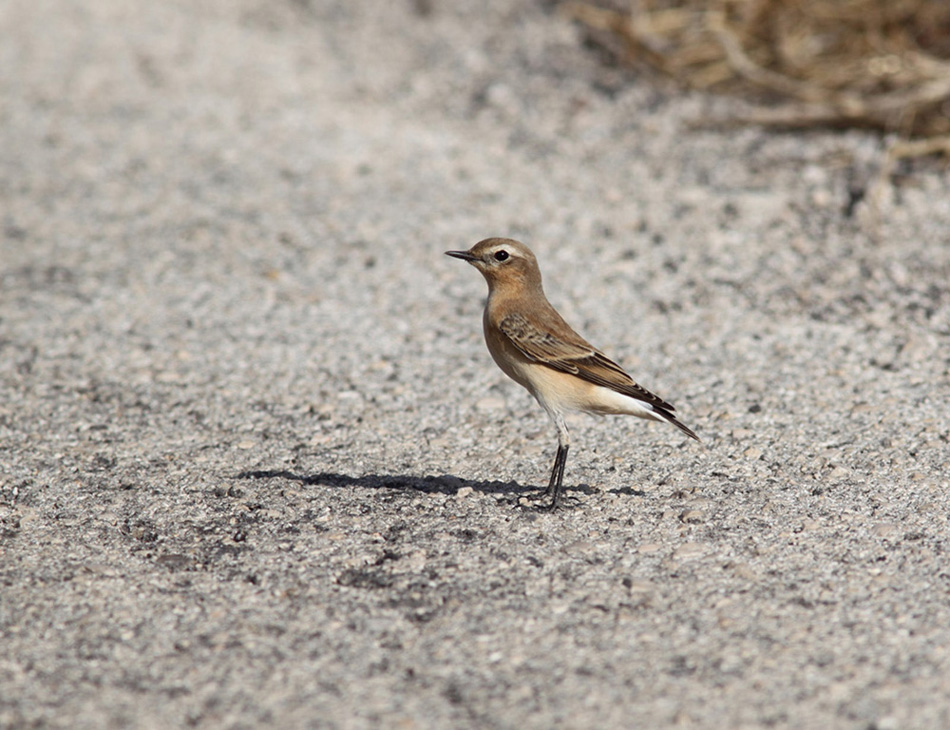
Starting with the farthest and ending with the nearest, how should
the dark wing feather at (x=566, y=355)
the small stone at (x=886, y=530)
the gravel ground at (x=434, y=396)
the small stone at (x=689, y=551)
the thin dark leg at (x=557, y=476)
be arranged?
the dark wing feather at (x=566, y=355)
the thin dark leg at (x=557, y=476)
the small stone at (x=886, y=530)
the small stone at (x=689, y=551)
the gravel ground at (x=434, y=396)

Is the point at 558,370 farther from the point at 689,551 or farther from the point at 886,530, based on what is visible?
the point at 886,530

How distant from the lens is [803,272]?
8477 millimetres

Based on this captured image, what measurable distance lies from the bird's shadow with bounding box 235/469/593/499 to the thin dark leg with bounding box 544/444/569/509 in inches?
6.7

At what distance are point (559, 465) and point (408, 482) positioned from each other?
2.80 feet

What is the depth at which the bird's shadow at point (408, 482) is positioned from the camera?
5.93 meters

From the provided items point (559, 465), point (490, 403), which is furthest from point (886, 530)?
point (490, 403)

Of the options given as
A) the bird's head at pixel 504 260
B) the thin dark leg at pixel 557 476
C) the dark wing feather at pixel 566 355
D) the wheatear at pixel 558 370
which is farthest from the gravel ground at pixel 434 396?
the bird's head at pixel 504 260

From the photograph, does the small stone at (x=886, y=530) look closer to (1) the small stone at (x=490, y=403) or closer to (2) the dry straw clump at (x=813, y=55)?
(1) the small stone at (x=490, y=403)

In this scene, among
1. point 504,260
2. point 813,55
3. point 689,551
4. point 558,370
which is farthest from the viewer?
point 813,55

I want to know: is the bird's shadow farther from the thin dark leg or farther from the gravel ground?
the thin dark leg

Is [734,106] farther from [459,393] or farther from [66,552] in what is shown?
[66,552]

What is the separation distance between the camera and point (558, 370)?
582cm

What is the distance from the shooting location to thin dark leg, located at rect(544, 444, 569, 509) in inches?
222

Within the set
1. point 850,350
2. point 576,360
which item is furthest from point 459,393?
point 850,350
